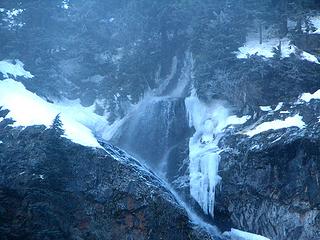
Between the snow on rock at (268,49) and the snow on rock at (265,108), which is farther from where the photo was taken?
the snow on rock at (268,49)

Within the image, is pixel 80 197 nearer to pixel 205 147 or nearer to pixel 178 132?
pixel 205 147

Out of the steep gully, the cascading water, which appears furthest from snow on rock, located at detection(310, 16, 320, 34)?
the cascading water

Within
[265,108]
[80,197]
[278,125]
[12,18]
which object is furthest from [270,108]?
[12,18]

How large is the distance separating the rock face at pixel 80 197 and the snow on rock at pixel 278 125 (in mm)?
4872

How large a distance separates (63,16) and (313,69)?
1752 centimetres

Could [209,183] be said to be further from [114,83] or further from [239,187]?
[114,83]

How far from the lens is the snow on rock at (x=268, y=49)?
22.2 metres

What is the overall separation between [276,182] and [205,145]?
4181mm

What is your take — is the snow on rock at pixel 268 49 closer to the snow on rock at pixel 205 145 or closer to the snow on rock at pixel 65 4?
the snow on rock at pixel 205 145

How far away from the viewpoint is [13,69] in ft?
85.6

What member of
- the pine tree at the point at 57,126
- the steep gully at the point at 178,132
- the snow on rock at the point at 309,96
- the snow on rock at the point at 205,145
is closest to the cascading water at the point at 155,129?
the steep gully at the point at 178,132

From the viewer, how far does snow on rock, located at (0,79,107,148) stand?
18.4 meters

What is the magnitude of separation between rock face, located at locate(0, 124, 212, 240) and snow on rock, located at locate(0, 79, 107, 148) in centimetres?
106

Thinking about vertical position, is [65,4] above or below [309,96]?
above
